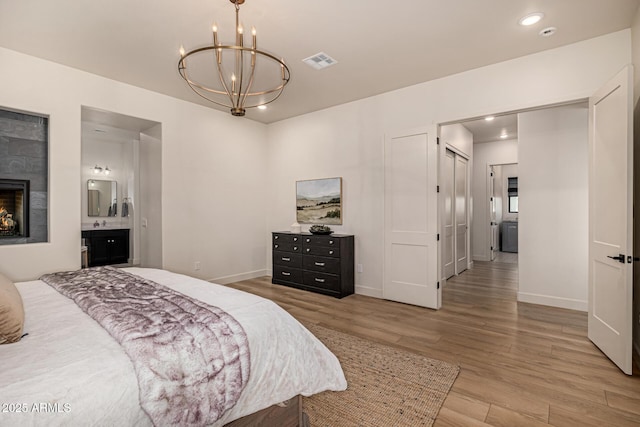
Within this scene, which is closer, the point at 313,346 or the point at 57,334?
the point at 57,334

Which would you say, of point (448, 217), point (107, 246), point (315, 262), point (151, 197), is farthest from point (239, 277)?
point (448, 217)

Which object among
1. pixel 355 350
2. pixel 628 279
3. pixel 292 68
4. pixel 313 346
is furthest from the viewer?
pixel 292 68

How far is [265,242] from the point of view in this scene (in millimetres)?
5980

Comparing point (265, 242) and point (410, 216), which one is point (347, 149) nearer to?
point (410, 216)

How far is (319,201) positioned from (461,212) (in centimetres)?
304

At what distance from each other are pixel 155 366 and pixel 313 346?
34.2 inches

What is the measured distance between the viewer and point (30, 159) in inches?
138

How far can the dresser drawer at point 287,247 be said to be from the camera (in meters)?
5.00

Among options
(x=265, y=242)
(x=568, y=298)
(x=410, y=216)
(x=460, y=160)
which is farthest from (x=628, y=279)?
(x=265, y=242)

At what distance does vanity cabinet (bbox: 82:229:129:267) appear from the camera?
252 inches

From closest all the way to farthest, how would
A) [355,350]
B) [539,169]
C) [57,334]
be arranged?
[57,334]
[355,350]
[539,169]

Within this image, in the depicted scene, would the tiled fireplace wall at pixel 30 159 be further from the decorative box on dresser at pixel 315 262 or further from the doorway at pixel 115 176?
the decorative box on dresser at pixel 315 262

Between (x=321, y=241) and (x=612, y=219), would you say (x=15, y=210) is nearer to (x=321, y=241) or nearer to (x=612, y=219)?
(x=321, y=241)

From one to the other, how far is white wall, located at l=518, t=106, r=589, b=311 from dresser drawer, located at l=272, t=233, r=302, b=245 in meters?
3.15
